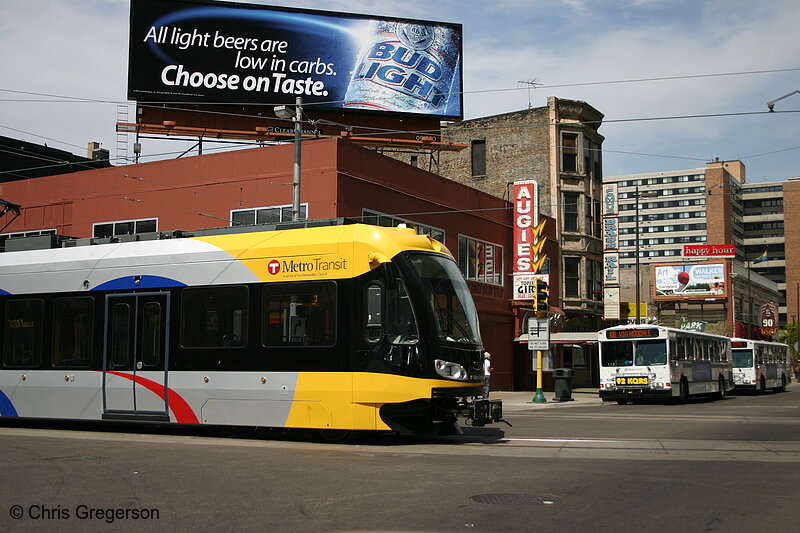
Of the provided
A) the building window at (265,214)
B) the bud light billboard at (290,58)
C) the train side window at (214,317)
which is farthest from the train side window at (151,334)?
the bud light billboard at (290,58)

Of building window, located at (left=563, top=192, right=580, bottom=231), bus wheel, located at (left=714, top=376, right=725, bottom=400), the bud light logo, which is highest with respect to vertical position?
building window, located at (left=563, top=192, right=580, bottom=231)

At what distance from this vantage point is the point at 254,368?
14.0m

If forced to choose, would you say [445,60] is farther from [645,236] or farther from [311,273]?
[645,236]

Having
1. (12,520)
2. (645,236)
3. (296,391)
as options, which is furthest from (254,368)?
(645,236)

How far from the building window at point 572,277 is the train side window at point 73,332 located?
30.8 m

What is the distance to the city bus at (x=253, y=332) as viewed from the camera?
514 inches

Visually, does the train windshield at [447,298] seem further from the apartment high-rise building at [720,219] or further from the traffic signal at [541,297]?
the apartment high-rise building at [720,219]

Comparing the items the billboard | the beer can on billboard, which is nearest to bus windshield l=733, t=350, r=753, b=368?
the beer can on billboard

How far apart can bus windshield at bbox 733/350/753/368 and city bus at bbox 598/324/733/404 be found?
11.2 metres

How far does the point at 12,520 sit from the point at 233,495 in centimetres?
205

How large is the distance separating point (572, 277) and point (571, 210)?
359cm

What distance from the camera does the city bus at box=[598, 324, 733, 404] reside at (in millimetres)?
28156

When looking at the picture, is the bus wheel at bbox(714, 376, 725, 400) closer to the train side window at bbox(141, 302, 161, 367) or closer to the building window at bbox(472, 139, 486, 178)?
the building window at bbox(472, 139, 486, 178)

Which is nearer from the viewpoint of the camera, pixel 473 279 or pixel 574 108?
pixel 473 279
